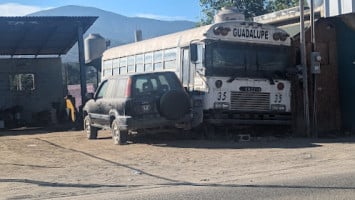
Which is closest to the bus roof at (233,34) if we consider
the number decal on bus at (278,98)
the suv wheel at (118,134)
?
the number decal on bus at (278,98)

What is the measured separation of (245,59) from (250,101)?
3.78 feet

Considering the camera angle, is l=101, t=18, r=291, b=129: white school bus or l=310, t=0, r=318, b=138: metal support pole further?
l=310, t=0, r=318, b=138: metal support pole

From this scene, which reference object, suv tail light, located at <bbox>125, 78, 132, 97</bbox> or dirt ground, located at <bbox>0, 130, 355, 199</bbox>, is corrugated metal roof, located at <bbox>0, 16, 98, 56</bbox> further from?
suv tail light, located at <bbox>125, 78, 132, 97</bbox>

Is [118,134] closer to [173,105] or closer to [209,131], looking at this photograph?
[173,105]

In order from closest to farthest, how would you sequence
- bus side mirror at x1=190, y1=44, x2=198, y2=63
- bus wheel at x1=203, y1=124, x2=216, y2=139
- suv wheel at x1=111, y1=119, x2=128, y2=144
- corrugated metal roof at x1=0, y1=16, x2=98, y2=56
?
suv wheel at x1=111, y1=119, x2=128, y2=144, bus side mirror at x1=190, y1=44, x2=198, y2=63, bus wheel at x1=203, y1=124, x2=216, y2=139, corrugated metal roof at x1=0, y1=16, x2=98, y2=56

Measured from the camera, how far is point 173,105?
591 inches

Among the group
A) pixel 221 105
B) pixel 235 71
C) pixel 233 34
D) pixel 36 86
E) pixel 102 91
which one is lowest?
pixel 221 105

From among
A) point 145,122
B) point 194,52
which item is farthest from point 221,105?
point 145,122

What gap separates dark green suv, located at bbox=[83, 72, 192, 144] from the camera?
14898 mm

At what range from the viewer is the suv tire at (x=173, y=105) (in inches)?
589

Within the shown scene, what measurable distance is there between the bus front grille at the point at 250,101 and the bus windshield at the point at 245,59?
1.73ft

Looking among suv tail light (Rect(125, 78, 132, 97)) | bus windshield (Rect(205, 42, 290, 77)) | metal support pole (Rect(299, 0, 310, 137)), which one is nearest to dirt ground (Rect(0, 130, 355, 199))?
metal support pole (Rect(299, 0, 310, 137))

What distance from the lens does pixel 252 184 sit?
374 inches

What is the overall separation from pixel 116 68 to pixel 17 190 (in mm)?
12180
